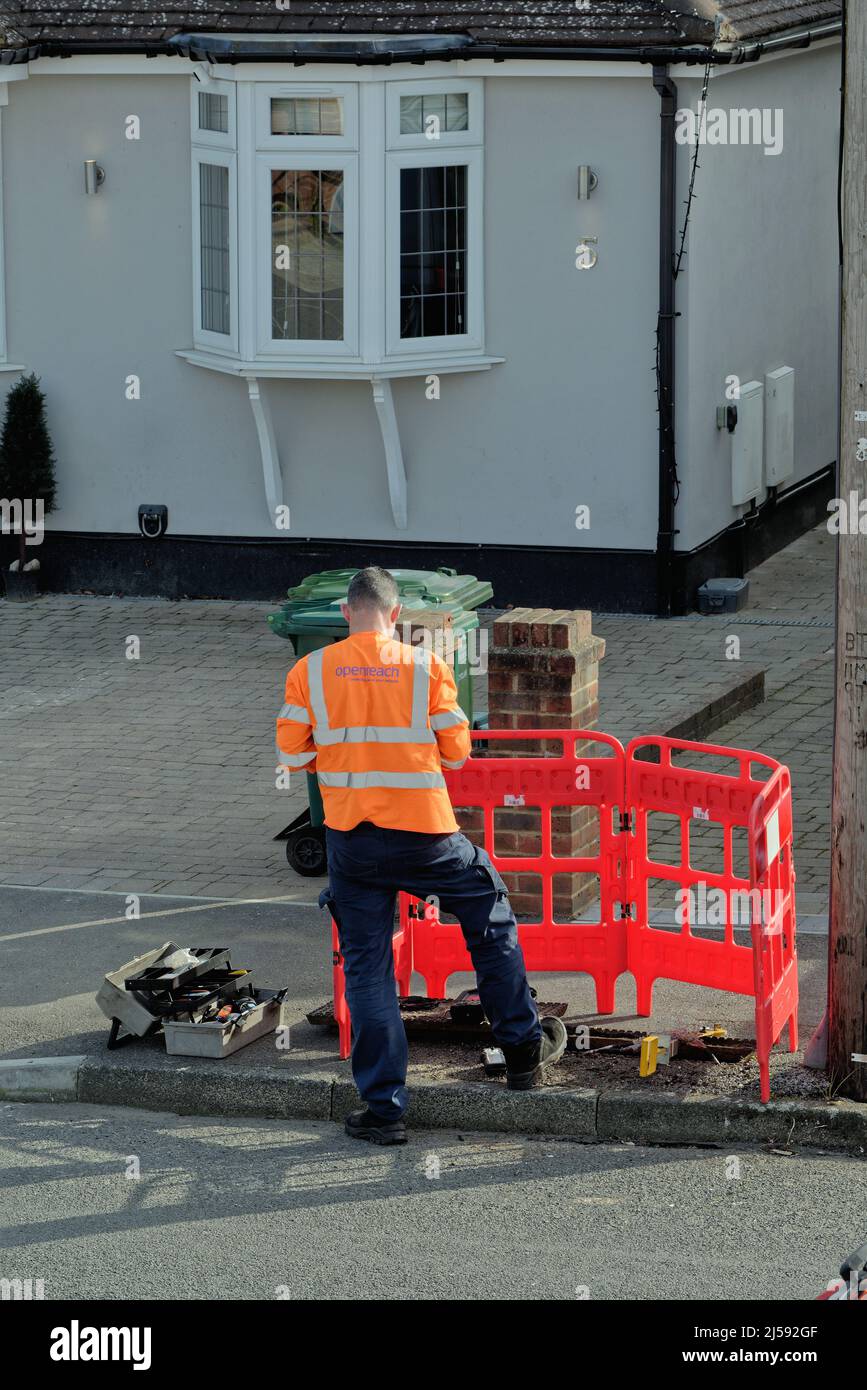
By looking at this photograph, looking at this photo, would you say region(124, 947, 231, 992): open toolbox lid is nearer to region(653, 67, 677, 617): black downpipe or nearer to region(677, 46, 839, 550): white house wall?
region(653, 67, 677, 617): black downpipe

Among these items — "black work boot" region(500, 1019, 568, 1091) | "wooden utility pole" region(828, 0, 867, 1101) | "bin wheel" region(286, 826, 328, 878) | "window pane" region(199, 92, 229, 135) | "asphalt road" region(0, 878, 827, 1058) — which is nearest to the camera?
"wooden utility pole" region(828, 0, 867, 1101)

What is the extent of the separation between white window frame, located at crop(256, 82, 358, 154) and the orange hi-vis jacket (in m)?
8.42

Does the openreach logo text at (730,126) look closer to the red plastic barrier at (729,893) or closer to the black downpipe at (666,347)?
the black downpipe at (666,347)

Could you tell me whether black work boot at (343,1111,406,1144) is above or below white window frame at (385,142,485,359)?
below

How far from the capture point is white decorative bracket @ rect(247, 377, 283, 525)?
15609mm

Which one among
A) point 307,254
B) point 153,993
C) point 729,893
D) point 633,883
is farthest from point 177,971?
point 307,254

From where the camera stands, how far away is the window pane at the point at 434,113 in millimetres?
15086

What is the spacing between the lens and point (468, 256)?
15414 millimetres

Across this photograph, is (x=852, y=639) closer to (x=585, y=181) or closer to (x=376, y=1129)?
(x=376, y=1129)

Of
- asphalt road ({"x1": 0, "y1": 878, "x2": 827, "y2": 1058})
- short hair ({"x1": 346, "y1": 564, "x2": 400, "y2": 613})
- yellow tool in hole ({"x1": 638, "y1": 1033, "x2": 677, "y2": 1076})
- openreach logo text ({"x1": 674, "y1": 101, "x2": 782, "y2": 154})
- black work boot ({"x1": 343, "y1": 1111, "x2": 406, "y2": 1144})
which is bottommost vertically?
black work boot ({"x1": 343, "y1": 1111, "x2": 406, "y2": 1144})

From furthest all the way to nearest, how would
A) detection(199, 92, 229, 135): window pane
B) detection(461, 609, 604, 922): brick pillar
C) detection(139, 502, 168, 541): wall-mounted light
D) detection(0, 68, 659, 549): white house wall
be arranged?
detection(139, 502, 168, 541): wall-mounted light → detection(199, 92, 229, 135): window pane → detection(0, 68, 659, 549): white house wall → detection(461, 609, 604, 922): brick pillar

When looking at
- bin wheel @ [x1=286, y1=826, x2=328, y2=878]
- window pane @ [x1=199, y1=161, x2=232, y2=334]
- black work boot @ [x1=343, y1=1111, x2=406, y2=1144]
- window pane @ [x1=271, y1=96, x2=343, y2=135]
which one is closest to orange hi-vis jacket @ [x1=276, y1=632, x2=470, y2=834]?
black work boot @ [x1=343, y1=1111, x2=406, y2=1144]

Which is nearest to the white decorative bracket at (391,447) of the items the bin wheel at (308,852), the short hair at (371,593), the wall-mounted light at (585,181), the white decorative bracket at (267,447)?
the white decorative bracket at (267,447)

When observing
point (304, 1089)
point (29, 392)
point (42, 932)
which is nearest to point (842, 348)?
point (304, 1089)
